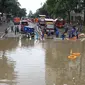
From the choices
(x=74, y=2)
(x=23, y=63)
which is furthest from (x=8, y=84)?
(x=74, y=2)

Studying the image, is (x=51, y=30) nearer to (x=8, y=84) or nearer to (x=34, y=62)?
(x=34, y=62)

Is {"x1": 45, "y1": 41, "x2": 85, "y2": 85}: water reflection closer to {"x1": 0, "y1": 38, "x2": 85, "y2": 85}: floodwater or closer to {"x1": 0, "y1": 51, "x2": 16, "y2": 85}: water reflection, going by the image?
{"x1": 0, "y1": 38, "x2": 85, "y2": 85}: floodwater

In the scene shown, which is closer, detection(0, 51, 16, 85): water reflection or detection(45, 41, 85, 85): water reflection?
detection(45, 41, 85, 85): water reflection

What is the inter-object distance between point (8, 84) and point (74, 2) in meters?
42.2

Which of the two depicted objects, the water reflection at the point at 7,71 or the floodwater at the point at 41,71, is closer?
the floodwater at the point at 41,71

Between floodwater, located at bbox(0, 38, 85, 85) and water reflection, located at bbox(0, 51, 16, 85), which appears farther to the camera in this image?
water reflection, located at bbox(0, 51, 16, 85)

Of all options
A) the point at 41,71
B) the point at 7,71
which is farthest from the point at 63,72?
the point at 7,71

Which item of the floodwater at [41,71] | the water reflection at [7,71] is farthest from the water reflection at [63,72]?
the water reflection at [7,71]

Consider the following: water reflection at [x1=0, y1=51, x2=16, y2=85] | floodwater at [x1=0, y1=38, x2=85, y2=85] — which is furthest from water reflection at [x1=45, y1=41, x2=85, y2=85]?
water reflection at [x1=0, y1=51, x2=16, y2=85]

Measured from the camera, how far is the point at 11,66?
17266mm

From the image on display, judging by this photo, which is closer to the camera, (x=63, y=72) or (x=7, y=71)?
(x=63, y=72)

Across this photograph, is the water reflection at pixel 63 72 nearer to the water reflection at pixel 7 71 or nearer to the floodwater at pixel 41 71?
the floodwater at pixel 41 71

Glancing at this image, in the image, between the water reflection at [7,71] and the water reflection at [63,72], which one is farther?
the water reflection at [7,71]

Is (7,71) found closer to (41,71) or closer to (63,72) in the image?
(41,71)
